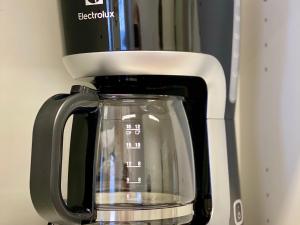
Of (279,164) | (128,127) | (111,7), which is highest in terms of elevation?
(111,7)

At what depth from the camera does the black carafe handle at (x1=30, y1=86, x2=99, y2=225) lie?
2.03 ft

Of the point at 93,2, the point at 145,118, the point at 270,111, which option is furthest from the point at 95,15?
the point at 270,111

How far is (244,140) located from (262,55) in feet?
0.53

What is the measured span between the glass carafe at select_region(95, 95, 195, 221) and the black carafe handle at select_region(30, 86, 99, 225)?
9cm

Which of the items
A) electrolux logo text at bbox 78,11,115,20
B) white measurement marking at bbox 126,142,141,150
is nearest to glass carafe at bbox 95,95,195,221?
white measurement marking at bbox 126,142,141,150

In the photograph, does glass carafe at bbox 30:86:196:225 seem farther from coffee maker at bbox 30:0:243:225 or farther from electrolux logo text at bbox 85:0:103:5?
electrolux logo text at bbox 85:0:103:5

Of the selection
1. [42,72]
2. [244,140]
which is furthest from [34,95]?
[244,140]

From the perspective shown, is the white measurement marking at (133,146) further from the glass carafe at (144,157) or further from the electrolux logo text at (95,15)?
the electrolux logo text at (95,15)

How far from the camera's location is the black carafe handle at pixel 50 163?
0.62 m

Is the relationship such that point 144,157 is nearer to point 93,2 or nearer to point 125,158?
point 125,158

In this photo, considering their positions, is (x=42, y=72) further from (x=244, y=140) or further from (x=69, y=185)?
(x=244, y=140)

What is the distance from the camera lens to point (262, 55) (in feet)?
3.11

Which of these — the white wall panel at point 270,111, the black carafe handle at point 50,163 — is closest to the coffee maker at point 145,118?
the black carafe handle at point 50,163

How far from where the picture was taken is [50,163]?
0.62 m
